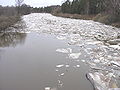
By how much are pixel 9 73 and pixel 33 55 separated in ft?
5.63

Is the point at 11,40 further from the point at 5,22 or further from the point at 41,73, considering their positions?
the point at 41,73

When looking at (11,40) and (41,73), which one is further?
(11,40)

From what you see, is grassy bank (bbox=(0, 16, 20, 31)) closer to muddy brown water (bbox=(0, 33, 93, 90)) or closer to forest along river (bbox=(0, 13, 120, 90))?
forest along river (bbox=(0, 13, 120, 90))

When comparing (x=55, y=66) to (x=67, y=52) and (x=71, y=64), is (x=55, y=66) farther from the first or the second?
(x=67, y=52)

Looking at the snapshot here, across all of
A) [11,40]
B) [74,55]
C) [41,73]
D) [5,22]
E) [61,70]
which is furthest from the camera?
[5,22]

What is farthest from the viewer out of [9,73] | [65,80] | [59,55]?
[59,55]

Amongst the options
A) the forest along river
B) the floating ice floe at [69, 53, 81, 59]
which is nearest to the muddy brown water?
the forest along river

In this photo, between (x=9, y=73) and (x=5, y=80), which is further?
(x=9, y=73)

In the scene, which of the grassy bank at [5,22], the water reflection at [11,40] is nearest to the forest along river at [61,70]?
the water reflection at [11,40]

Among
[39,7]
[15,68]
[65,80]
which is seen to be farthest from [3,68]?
[39,7]

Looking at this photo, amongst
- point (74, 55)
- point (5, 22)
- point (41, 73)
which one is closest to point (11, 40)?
point (74, 55)

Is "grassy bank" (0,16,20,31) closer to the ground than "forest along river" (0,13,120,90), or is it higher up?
higher up

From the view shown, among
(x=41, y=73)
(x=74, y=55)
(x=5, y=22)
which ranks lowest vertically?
(x=41, y=73)

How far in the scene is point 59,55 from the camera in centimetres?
629
